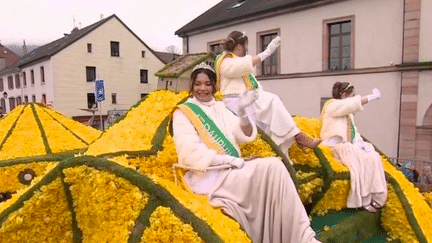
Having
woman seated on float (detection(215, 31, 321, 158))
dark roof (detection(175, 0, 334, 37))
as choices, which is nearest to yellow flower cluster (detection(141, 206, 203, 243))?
woman seated on float (detection(215, 31, 321, 158))

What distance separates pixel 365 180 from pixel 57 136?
5.32 metres

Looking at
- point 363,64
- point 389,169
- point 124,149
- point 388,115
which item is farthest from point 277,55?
point 124,149

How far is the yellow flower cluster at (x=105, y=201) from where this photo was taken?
9.17 feet

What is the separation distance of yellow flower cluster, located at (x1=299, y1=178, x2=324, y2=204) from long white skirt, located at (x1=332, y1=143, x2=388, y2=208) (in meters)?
0.43

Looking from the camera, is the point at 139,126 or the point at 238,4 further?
the point at 238,4

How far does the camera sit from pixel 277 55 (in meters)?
18.6

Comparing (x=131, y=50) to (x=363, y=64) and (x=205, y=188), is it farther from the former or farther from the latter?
(x=205, y=188)

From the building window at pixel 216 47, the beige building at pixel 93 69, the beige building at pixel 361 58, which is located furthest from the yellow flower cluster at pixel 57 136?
the beige building at pixel 93 69

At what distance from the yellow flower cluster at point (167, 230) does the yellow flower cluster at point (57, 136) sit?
4.35 metres

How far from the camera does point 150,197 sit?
9.11 feet

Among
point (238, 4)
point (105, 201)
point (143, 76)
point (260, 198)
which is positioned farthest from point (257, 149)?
point (143, 76)

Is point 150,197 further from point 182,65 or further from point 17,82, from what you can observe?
point 17,82

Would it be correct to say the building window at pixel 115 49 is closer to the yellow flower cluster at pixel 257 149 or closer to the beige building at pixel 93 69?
the beige building at pixel 93 69

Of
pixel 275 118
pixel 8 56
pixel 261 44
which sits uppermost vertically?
pixel 8 56
